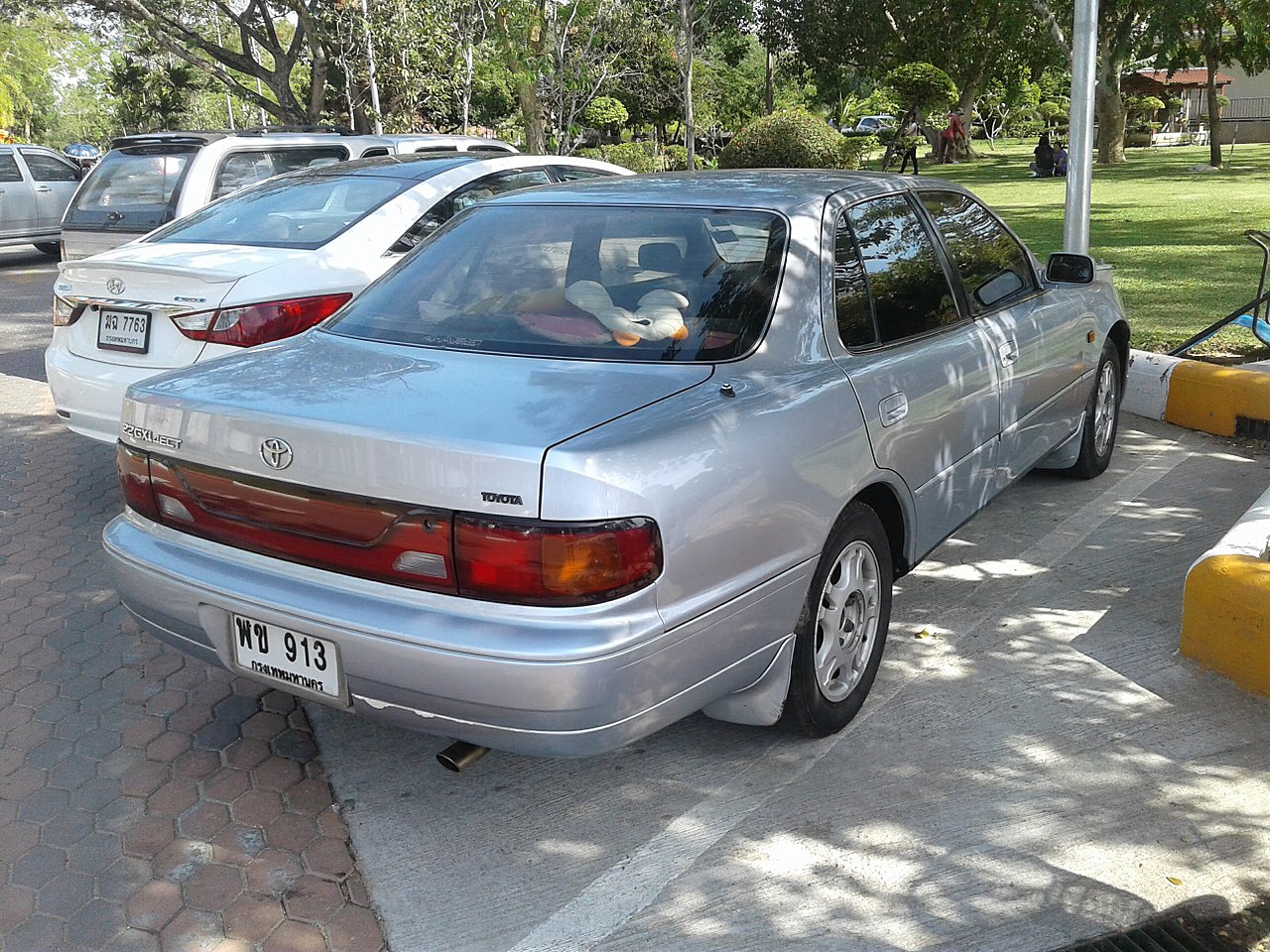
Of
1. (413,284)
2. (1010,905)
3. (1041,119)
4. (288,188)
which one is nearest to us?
(1010,905)

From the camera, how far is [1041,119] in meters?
60.7

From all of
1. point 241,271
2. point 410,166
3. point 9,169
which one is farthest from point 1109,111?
point 241,271

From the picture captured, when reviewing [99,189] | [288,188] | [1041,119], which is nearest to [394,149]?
[99,189]

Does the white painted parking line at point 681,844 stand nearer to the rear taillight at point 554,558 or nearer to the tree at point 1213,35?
the rear taillight at point 554,558

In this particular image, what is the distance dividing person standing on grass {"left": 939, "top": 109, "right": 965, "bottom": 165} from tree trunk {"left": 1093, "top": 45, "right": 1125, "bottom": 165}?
555 centimetres

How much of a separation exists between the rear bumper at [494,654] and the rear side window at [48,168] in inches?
668

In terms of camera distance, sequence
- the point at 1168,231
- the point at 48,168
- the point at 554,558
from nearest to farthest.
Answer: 1. the point at 554,558
2. the point at 1168,231
3. the point at 48,168

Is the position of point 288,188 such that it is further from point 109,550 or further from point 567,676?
Answer: point 567,676

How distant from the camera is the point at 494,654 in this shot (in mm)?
2719

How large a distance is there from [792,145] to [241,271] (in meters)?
22.8

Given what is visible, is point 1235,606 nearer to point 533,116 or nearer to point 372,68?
point 372,68

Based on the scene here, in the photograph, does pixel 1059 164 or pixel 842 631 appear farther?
pixel 1059 164

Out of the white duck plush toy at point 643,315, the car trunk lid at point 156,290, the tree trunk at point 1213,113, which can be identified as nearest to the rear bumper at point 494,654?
the white duck plush toy at point 643,315

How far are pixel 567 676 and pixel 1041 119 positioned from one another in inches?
2521
